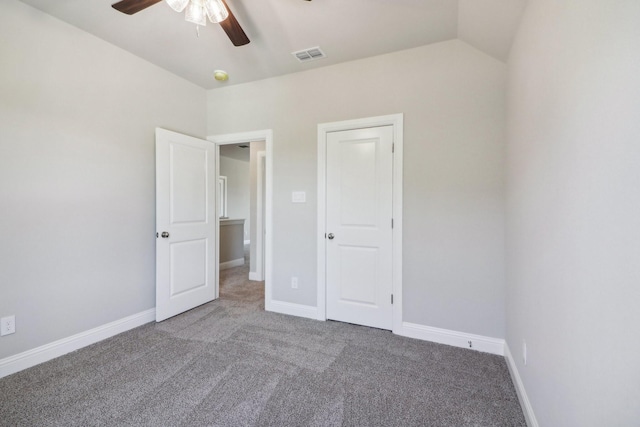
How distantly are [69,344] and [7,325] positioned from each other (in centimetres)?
45

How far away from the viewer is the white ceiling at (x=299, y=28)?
197 centimetres

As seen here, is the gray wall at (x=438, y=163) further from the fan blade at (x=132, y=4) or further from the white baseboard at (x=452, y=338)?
the fan blade at (x=132, y=4)

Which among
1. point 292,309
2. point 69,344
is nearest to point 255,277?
point 292,309

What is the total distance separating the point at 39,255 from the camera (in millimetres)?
2096

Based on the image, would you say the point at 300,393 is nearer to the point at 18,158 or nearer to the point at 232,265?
the point at 18,158

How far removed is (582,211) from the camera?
0.93 m

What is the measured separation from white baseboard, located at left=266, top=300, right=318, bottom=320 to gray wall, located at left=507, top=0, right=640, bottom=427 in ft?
6.19

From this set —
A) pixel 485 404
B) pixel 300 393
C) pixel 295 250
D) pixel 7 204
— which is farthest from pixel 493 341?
pixel 7 204

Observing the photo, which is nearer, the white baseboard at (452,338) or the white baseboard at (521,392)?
the white baseboard at (521,392)

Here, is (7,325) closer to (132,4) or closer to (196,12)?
(132,4)

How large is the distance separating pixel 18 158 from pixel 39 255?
736mm

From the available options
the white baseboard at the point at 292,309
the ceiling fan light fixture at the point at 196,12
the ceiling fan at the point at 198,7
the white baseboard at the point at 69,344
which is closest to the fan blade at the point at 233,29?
the ceiling fan at the point at 198,7

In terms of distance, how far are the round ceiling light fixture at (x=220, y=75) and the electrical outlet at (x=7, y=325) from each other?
277 cm

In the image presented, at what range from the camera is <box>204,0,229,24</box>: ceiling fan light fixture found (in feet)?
5.32
